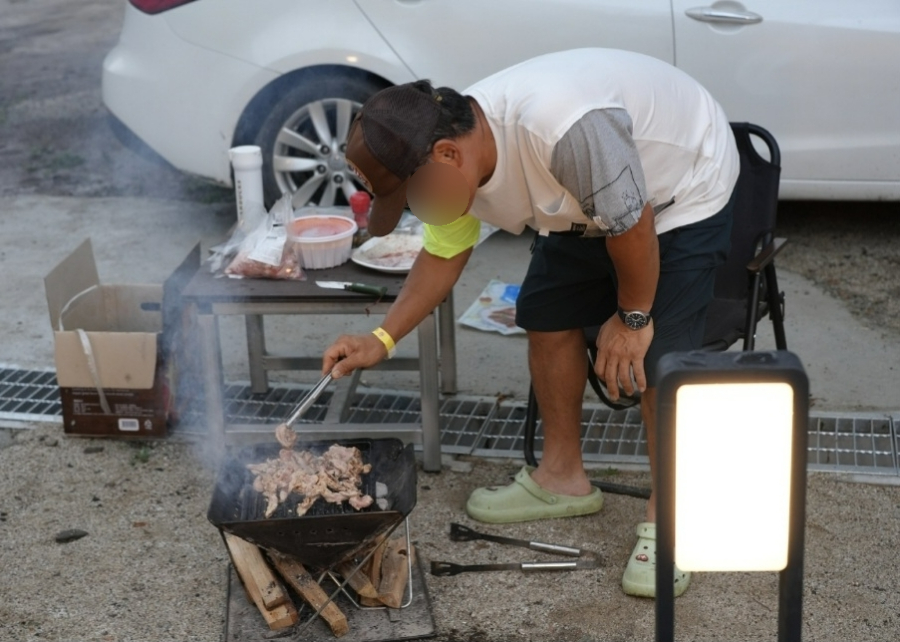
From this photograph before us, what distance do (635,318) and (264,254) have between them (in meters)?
1.39

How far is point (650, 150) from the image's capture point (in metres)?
2.75

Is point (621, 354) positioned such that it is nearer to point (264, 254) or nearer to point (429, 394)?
point (429, 394)

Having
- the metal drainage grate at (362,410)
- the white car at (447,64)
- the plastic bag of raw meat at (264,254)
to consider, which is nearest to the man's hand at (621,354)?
the metal drainage grate at (362,410)

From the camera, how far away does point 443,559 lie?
3252mm

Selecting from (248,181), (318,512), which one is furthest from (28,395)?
(318,512)

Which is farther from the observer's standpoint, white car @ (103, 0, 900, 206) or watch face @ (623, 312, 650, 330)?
white car @ (103, 0, 900, 206)

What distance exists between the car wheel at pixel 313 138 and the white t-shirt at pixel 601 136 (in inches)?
100

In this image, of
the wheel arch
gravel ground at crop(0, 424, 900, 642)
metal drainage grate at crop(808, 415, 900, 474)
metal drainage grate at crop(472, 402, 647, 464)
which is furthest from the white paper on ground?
metal drainage grate at crop(808, 415, 900, 474)

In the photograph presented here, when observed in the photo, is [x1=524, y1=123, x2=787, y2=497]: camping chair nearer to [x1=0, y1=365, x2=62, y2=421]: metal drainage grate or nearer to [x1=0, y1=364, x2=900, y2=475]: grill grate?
[x1=0, y1=364, x2=900, y2=475]: grill grate

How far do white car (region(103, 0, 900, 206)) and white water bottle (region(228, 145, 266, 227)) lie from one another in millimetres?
1513

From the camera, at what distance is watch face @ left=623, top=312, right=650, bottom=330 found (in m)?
2.79

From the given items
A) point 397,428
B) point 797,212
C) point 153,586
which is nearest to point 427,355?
point 397,428

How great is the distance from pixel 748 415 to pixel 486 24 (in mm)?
3863

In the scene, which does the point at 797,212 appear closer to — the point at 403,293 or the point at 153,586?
the point at 403,293
